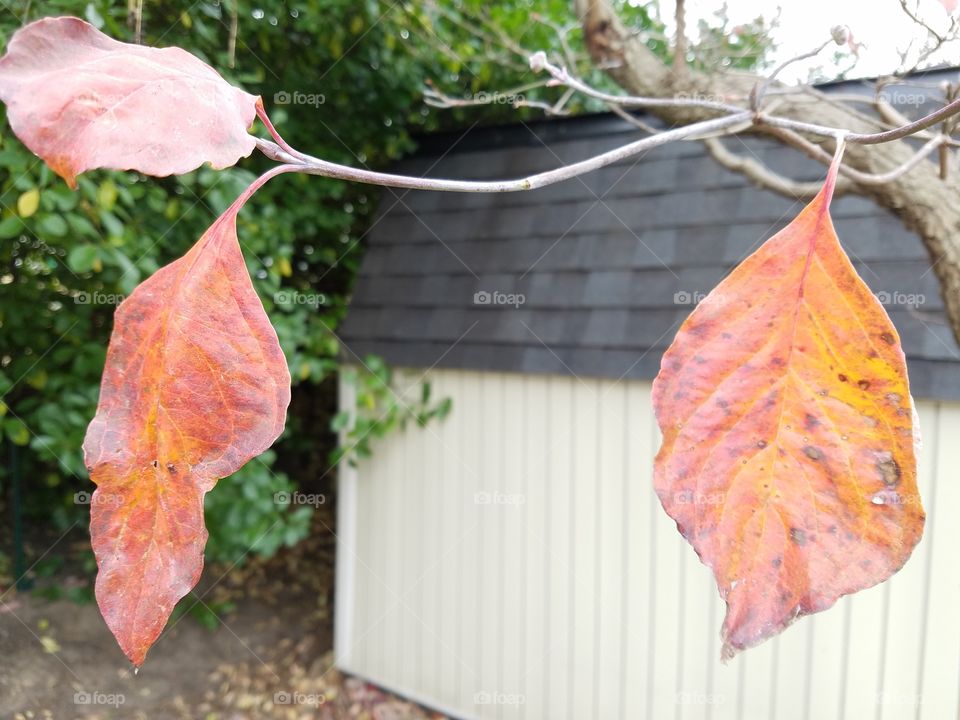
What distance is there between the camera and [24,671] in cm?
244

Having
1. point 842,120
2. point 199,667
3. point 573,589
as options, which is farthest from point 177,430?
point 199,667

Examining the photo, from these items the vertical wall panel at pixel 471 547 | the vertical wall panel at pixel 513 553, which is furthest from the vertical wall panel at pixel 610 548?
the vertical wall panel at pixel 471 547

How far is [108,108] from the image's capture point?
0.24 meters

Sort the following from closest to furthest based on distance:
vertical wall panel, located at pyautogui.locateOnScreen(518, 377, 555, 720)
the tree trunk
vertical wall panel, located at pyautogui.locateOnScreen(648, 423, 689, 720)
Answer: the tree trunk
vertical wall panel, located at pyautogui.locateOnScreen(648, 423, 689, 720)
vertical wall panel, located at pyautogui.locateOnScreen(518, 377, 555, 720)

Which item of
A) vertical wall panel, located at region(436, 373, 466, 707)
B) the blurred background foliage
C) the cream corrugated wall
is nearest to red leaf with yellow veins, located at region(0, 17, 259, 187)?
the blurred background foliage

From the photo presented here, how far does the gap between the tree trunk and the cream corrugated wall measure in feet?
2.92

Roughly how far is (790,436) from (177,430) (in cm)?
24

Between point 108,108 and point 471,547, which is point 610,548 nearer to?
point 471,547

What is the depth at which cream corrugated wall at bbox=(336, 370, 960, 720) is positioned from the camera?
6.03 feet

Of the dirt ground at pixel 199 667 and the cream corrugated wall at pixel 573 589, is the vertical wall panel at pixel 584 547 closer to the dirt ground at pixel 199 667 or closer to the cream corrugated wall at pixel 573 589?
the cream corrugated wall at pixel 573 589

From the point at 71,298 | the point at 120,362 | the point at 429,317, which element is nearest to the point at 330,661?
the point at 429,317

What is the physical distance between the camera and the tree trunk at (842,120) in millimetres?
1033

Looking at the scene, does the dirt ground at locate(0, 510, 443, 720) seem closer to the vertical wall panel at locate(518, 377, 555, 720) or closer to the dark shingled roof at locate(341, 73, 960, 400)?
the vertical wall panel at locate(518, 377, 555, 720)

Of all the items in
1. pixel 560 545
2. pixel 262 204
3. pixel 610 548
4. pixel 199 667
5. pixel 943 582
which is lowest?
pixel 199 667
